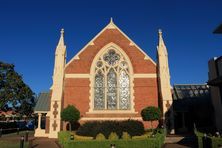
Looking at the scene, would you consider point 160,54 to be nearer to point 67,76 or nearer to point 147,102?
point 147,102

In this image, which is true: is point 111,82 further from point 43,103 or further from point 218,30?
point 218,30

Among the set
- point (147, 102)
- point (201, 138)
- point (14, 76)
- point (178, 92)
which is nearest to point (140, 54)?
point (147, 102)

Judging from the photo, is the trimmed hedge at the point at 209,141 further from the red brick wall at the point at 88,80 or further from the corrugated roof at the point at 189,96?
the corrugated roof at the point at 189,96

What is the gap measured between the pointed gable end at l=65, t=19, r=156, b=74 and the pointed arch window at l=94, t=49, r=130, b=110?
3.25ft

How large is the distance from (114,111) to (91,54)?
7.05 m

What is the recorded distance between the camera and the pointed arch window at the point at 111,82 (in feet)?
86.9

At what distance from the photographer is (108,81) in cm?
2714

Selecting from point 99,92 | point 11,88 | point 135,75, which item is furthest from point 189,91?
point 11,88

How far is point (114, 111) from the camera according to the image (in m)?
26.0

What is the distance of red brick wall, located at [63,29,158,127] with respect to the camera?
26514mm

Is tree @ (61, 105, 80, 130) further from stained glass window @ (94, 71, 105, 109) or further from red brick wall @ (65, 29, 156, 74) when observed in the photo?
red brick wall @ (65, 29, 156, 74)

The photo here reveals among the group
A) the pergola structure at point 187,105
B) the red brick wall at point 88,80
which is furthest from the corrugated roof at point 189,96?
the red brick wall at point 88,80

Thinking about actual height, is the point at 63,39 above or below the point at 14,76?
above

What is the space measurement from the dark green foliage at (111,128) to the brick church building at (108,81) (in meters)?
5.56
